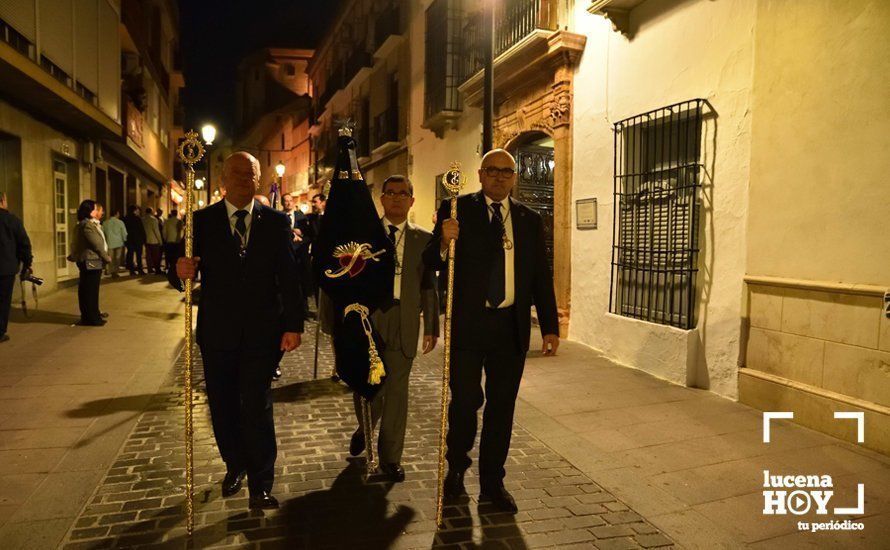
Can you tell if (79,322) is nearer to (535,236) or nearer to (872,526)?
(535,236)

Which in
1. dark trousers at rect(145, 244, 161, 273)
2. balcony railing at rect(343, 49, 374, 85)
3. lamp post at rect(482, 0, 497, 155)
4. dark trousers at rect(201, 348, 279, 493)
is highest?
balcony railing at rect(343, 49, 374, 85)

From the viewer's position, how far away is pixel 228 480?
3.56m

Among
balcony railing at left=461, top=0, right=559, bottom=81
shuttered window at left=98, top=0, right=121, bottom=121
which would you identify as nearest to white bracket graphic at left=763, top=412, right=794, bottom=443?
balcony railing at left=461, top=0, right=559, bottom=81

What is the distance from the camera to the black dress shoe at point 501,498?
340 centimetres

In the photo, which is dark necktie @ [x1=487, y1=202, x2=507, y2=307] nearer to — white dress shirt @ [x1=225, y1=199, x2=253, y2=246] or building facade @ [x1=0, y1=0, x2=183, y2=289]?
white dress shirt @ [x1=225, y1=199, x2=253, y2=246]

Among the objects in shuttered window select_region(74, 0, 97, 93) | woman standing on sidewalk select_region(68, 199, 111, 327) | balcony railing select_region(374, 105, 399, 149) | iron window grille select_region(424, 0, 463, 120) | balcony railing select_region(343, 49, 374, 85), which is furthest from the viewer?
balcony railing select_region(343, 49, 374, 85)

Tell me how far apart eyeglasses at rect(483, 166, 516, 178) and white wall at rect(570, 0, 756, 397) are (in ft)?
10.6

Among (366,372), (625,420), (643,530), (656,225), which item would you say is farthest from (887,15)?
(366,372)

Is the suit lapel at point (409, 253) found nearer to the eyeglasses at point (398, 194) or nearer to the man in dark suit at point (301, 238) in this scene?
the eyeglasses at point (398, 194)

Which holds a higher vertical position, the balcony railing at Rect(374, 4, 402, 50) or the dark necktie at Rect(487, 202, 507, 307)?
the balcony railing at Rect(374, 4, 402, 50)

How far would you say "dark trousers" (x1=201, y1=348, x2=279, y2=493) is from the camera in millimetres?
3379

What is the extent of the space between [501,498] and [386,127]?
16277 millimetres

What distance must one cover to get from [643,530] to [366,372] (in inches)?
71.7

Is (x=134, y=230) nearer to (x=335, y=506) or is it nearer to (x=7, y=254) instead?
(x=7, y=254)
